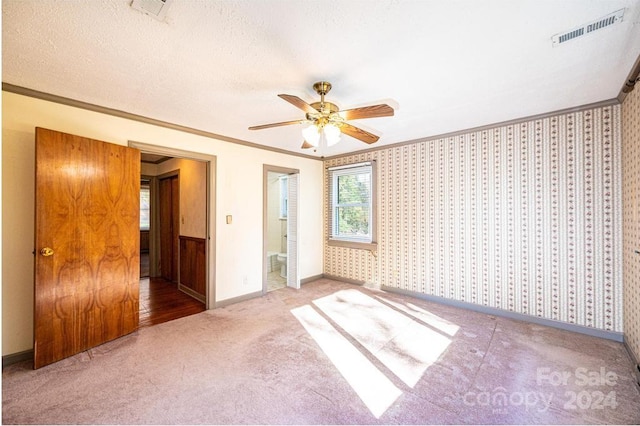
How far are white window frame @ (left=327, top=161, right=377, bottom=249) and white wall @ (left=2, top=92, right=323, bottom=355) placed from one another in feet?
0.80

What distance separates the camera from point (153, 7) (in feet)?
5.62

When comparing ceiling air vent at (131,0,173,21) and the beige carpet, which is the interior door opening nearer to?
the beige carpet

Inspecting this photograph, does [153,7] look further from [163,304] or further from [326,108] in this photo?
[163,304]

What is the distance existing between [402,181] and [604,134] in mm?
2171

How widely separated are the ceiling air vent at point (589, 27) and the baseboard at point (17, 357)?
481 centimetres

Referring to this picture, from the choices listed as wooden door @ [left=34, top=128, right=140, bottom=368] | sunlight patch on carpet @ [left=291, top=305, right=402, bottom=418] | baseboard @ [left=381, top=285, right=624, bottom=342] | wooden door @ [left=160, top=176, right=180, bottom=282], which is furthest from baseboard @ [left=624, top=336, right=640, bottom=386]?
wooden door @ [left=160, top=176, right=180, bottom=282]

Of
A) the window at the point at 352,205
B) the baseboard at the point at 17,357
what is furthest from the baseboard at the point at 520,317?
the baseboard at the point at 17,357

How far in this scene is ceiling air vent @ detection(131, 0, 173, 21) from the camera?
1675 millimetres

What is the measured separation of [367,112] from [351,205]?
2857mm

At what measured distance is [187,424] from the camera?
1.89m

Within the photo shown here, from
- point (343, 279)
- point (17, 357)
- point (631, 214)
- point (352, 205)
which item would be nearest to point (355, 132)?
point (352, 205)

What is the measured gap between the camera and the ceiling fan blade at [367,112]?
222 centimetres

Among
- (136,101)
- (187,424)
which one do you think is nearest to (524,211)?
(187,424)

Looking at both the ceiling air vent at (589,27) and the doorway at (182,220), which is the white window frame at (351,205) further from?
the ceiling air vent at (589,27)
